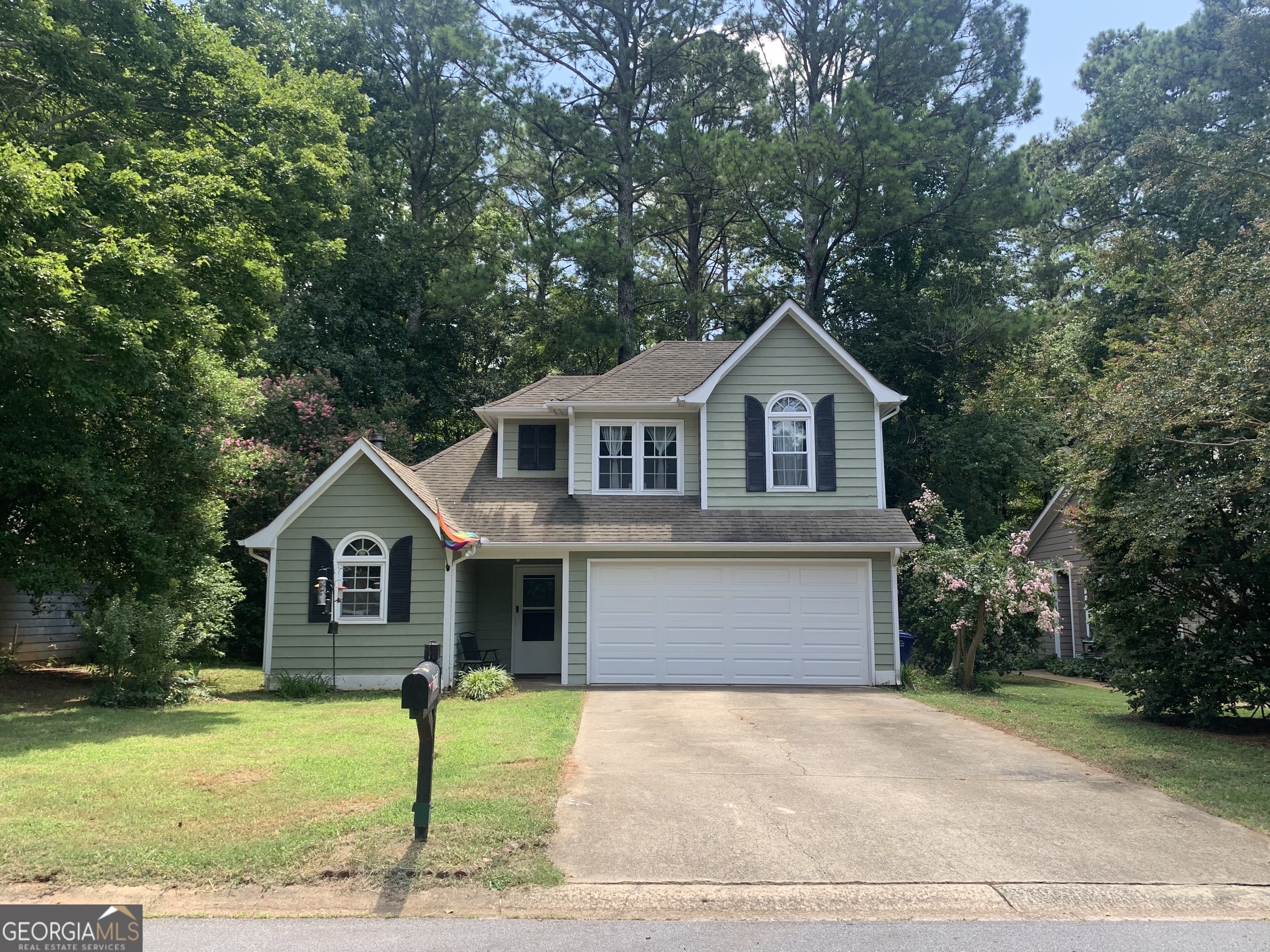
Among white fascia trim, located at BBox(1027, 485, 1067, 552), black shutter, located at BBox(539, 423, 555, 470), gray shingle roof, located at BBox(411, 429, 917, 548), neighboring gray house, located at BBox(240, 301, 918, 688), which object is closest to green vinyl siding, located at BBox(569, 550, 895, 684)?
neighboring gray house, located at BBox(240, 301, 918, 688)

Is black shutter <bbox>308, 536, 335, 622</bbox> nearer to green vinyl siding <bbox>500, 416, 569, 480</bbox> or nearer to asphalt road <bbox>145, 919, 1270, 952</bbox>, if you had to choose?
green vinyl siding <bbox>500, 416, 569, 480</bbox>

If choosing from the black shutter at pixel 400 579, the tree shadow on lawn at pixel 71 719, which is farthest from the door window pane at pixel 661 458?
the tree shadow on lawn at pixel 71 719

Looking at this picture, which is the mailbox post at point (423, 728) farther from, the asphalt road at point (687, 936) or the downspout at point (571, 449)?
the downspout at point (571, 449)

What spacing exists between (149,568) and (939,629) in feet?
50.7

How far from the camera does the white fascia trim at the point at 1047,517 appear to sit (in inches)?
883

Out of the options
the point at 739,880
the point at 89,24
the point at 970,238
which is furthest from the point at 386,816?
the point at 970,238

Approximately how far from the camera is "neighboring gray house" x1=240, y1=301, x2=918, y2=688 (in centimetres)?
1511

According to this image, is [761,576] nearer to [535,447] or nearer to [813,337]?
[813,337]

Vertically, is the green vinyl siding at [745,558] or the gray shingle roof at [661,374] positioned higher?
the gray shingle roof at [661,374]

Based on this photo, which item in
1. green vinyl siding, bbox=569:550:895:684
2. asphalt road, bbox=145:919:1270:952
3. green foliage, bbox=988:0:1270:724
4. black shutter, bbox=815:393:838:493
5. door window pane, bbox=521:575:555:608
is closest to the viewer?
asphalt road, bbox=145:919:1270:952

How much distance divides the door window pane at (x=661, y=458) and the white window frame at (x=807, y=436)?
1.74 m

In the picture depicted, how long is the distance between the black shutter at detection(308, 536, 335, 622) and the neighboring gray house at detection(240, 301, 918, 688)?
1.3 inches

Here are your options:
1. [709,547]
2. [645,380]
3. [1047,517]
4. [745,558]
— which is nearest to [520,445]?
[645,380]

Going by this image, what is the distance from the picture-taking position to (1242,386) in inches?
382
